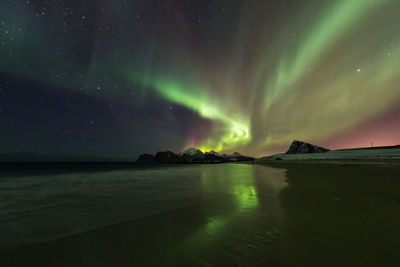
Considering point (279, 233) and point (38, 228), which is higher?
point (279, 233)

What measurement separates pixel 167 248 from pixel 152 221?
1.76 meters

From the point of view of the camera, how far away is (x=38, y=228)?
4379 mm

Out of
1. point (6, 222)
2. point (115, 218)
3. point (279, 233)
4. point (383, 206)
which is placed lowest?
point (6, 222)

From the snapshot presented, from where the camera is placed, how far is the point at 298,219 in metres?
4.37

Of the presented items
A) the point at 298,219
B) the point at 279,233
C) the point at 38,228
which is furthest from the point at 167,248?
the point at 38,228

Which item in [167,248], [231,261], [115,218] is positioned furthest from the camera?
[115,218]

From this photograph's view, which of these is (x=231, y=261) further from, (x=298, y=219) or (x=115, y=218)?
(x=115, y=218)

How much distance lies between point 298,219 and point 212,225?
2.45 m

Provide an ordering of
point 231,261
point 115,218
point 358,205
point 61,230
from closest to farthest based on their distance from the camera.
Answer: point 231,261 → point 61,230 → point 115,218 → point 358,205

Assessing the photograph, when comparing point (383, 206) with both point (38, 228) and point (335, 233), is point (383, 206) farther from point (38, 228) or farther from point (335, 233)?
point (38, 228)

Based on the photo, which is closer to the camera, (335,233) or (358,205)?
(335,233)

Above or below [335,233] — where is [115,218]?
below

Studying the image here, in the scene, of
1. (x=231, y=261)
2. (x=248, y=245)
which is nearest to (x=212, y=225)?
(x=248, y=245)

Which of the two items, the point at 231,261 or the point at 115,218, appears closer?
the point at 231,261
